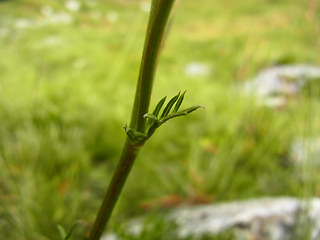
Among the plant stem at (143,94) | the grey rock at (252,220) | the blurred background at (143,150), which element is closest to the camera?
the plant stem at (143,94)

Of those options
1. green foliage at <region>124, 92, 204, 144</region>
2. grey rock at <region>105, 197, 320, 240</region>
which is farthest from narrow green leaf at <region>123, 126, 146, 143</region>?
grey rock at <region>105, 197, 320, 240</region>

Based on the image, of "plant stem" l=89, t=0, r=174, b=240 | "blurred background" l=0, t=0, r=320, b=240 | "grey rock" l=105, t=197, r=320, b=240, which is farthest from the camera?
"blurred background" l=0, t=0, r=320, b=240

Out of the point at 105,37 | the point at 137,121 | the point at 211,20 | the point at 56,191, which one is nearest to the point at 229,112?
the point at 56,191

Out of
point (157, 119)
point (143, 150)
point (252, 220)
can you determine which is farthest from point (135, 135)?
point (143, 150)

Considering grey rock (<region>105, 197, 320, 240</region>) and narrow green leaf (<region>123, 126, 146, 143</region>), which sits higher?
narrow green leaf (<region>123, 126, 146, 143</region>)

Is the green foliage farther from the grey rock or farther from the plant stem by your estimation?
the grey rock

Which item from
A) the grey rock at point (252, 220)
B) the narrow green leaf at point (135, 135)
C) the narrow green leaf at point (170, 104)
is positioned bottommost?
the grey rock at point (252, 220)

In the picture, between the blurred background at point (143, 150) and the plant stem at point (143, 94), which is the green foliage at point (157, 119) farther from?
the blurred background at point (143, 150)

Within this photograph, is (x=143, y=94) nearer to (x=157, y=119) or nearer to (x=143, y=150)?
(x=157, y=119)

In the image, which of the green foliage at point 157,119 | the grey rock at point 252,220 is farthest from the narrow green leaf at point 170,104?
the grey rock at point 252,220
